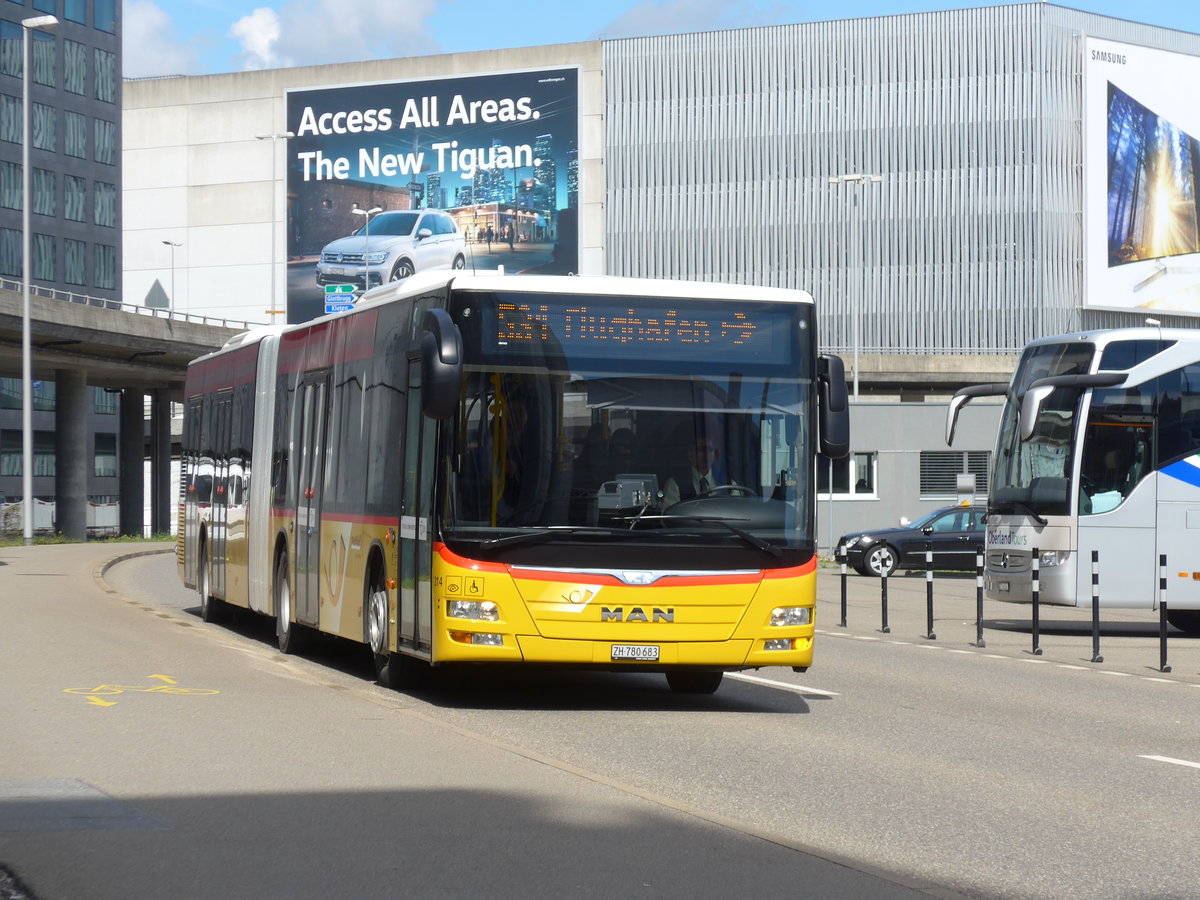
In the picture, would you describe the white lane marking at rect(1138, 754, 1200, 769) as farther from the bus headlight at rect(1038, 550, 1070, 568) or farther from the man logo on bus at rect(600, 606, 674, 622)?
the bus headlight at rect(1038, 550, 1070, 568)

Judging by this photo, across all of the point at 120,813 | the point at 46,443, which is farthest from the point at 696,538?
the point at 46,443

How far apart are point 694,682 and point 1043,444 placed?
1005 cm

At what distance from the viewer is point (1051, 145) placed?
8781 cm

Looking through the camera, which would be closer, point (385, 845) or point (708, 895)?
point (708, 895)

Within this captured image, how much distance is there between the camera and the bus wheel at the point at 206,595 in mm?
21391

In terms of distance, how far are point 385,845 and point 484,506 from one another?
5.12 m

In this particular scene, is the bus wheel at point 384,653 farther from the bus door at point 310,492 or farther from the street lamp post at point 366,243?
the street lamp post at point 366,243

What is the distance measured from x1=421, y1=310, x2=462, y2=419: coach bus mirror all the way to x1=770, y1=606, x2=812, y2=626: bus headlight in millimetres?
2594

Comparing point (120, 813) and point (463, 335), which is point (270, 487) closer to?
point (463, 335)

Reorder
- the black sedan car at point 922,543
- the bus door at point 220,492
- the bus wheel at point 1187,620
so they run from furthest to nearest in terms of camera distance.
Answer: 1. the black sedan car at point 922,543
2. the bus wheel at point 1187,620
3. the bus door at point 220,492

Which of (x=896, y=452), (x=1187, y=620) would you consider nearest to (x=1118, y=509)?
(x=1187, y=620)

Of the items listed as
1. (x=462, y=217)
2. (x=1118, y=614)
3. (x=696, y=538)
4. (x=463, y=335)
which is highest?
(x=462, y=217)

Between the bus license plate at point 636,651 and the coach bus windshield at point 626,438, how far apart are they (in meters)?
0.54

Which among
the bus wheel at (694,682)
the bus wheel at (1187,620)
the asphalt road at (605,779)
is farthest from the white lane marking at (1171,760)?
the bus wheel at (1187,620)
